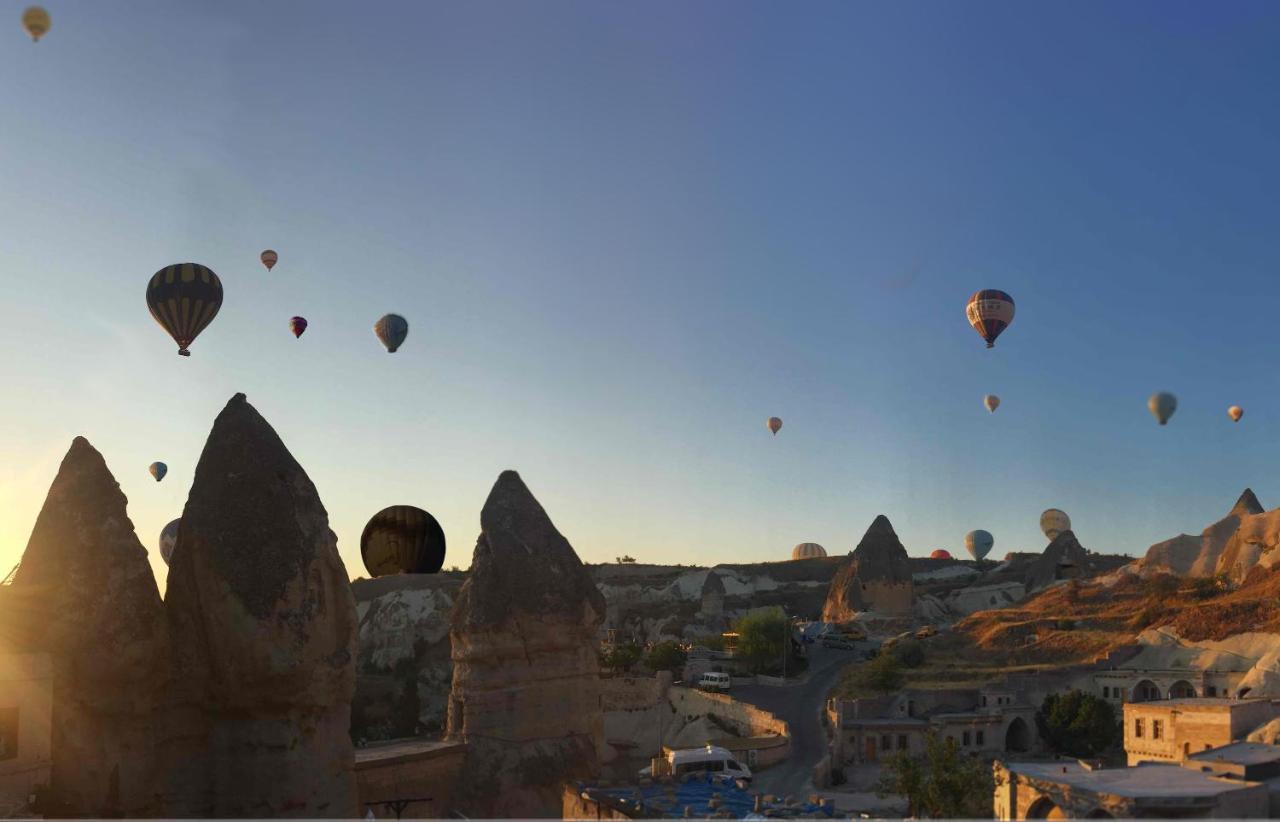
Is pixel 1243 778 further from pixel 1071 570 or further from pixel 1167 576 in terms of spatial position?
pixel 1071 570

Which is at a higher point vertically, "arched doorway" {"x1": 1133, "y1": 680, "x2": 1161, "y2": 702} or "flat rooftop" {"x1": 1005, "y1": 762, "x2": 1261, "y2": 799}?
"arched doorway" {"x1": 1133, "y1": 680, "x2": 1161, "y2": 702}

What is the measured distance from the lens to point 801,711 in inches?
2032

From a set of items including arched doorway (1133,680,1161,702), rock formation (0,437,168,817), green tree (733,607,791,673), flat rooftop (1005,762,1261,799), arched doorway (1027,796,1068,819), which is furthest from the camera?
green tree (733,607,791,673)

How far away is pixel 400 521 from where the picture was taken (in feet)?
224

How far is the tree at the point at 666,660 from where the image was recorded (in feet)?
205

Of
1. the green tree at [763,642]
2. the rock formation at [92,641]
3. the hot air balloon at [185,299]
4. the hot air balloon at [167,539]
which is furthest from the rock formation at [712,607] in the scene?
the rock formation at [92,641]

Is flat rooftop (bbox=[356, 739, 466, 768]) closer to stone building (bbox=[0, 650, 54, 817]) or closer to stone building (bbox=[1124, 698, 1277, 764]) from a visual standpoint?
stone building (bbox=[0, 650, 54, 817])

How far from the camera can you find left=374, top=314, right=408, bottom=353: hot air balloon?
5700 cm

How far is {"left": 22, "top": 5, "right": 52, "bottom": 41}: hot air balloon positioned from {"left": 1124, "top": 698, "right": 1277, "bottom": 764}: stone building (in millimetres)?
37554

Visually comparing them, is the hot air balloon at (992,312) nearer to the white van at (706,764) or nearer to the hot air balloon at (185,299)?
the white van at (706,764)

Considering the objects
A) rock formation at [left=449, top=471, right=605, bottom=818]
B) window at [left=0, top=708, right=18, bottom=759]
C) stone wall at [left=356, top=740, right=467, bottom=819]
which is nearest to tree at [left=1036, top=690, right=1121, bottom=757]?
rock formation at [left=449, top=471, right=605, bottom=818]

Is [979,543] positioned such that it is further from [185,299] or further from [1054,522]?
[185,299]

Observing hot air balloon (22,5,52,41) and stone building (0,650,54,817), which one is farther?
hot air balloon (22,5,52,41)

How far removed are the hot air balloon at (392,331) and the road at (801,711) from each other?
22.7m
